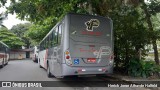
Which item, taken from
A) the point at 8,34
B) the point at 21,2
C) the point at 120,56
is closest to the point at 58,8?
the point at 21,2

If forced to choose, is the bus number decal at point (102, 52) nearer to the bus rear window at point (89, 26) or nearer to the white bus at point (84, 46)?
the white bus at point (84, 46)

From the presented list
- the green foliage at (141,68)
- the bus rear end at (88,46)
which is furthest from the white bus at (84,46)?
the green foliage at (141,68)

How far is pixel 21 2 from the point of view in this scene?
45.3ft

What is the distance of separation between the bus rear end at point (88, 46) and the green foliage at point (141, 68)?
6.66 ft

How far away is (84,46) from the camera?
9.66 m

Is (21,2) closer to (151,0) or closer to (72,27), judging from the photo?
(72,27)

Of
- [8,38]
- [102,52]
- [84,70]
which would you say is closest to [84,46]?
[102,52]

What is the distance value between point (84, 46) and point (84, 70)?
1024mm

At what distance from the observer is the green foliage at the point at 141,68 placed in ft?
36.2

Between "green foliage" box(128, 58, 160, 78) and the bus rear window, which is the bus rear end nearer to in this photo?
the bus rear window

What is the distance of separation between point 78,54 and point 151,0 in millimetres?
6183

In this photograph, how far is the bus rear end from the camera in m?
9.41

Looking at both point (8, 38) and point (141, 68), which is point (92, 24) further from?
point (8, 38)

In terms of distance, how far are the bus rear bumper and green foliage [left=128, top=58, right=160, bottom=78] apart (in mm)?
2046
